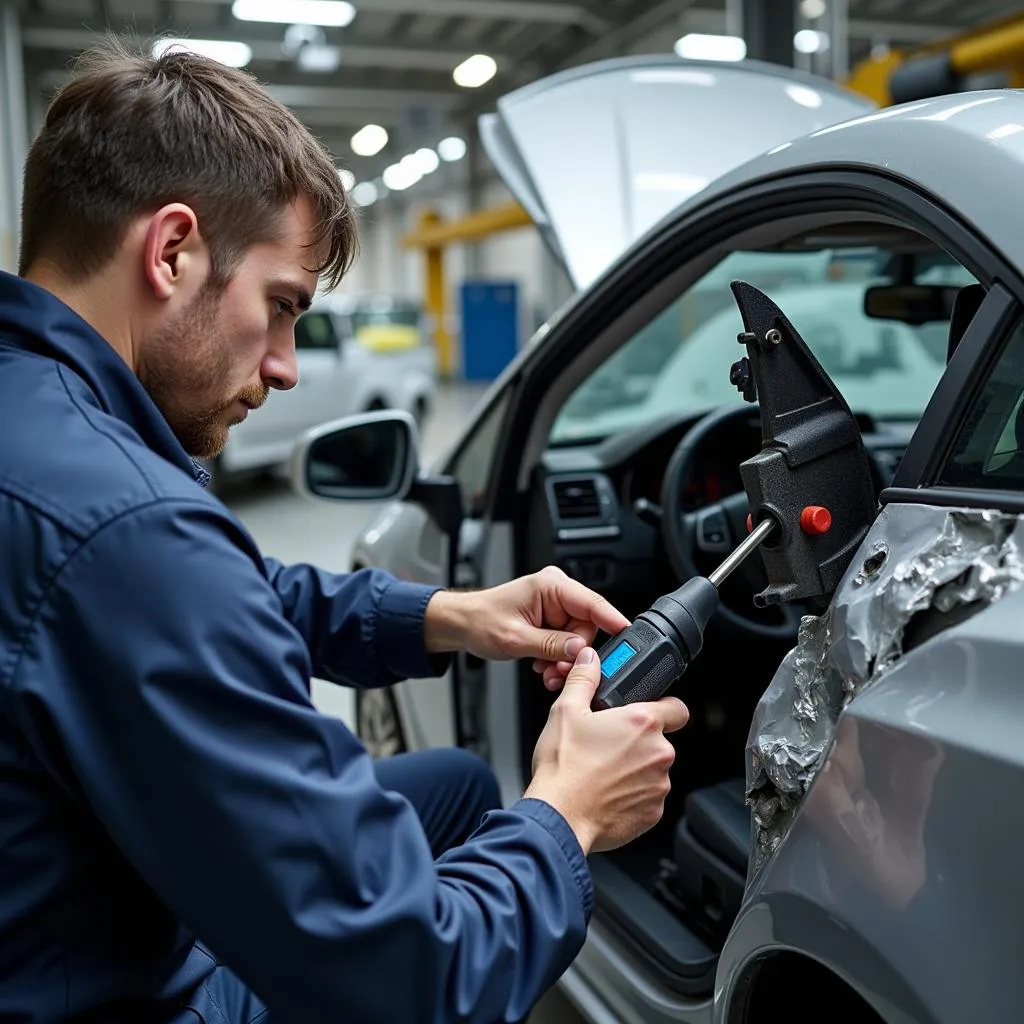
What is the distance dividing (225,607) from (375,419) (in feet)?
4.30

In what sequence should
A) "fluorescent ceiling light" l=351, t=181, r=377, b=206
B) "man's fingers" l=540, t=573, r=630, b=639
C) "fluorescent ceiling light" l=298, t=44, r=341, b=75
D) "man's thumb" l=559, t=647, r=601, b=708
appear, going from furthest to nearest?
"fluorescent ceiling light" l=351, t=181, r=377, b=206, "fluorescent ceiling light" l=298, t=44, r=341, b=75, "man's fingers" l=540, t=573, r=630, b=639, "man's thumb" l=559, t=647, r=601, b=708

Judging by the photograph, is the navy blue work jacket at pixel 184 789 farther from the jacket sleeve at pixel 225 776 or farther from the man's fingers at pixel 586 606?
the man's fingers at pixel 586 606

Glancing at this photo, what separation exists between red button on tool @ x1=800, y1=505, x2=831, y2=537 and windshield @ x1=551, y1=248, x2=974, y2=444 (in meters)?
1.90

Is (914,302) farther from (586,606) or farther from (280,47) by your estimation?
(280,47)

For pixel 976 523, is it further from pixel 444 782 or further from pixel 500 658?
pixel 444 782

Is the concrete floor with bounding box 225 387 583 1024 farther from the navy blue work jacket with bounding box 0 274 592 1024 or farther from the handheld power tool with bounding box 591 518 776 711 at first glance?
the navy blue work jacket with bounding box 0 274 592 1024

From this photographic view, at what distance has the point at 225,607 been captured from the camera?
0.84 meters

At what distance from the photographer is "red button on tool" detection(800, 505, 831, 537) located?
112cm

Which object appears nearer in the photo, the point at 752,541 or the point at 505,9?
the point at 752,541

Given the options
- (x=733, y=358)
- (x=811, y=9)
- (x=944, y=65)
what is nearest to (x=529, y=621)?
(x=733, y=358)

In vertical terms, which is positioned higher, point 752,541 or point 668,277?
point 668,277

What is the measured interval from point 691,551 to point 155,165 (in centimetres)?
133

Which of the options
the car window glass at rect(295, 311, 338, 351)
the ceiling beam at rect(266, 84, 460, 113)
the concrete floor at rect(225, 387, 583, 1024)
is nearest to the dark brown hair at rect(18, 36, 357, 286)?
the concrete floor at rect(225, 387, 583, 1024)

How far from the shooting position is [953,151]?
1.02 metres
